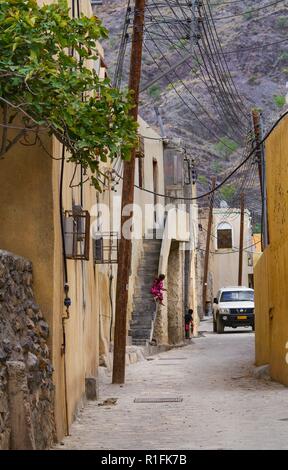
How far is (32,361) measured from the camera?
36.9 ft

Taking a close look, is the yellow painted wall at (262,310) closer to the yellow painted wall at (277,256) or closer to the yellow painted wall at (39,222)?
the yellow painted wall at (277,256)

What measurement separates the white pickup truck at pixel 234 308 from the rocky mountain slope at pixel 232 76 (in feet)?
142

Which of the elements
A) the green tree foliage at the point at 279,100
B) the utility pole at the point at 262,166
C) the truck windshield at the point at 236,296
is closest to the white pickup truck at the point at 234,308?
the truck windshield at the point at 236,296

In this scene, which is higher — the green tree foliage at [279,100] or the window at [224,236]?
the green tree foliage at [279,100]

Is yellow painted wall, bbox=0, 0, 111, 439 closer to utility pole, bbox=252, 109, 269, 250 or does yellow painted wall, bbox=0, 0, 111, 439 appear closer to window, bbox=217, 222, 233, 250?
utility pole, bbox=252, 109, 269, 250

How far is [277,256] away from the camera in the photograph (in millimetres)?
19125

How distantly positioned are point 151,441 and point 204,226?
56741 mm

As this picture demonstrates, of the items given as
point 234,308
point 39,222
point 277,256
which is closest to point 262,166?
point 277,256

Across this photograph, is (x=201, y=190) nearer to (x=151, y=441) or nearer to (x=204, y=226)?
(x=204, y=226)

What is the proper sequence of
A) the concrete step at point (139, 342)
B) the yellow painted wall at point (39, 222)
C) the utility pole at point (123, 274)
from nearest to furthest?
the yellow painted wall at point (39, 222) < the utility pole at point (123, 274) < the concrete step at point (139, 342)

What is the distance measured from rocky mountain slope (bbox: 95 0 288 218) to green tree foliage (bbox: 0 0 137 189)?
7455 cm

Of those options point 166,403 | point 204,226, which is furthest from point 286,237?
point 204,226

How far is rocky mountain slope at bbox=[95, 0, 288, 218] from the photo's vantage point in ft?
317

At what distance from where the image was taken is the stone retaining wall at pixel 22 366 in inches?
401
